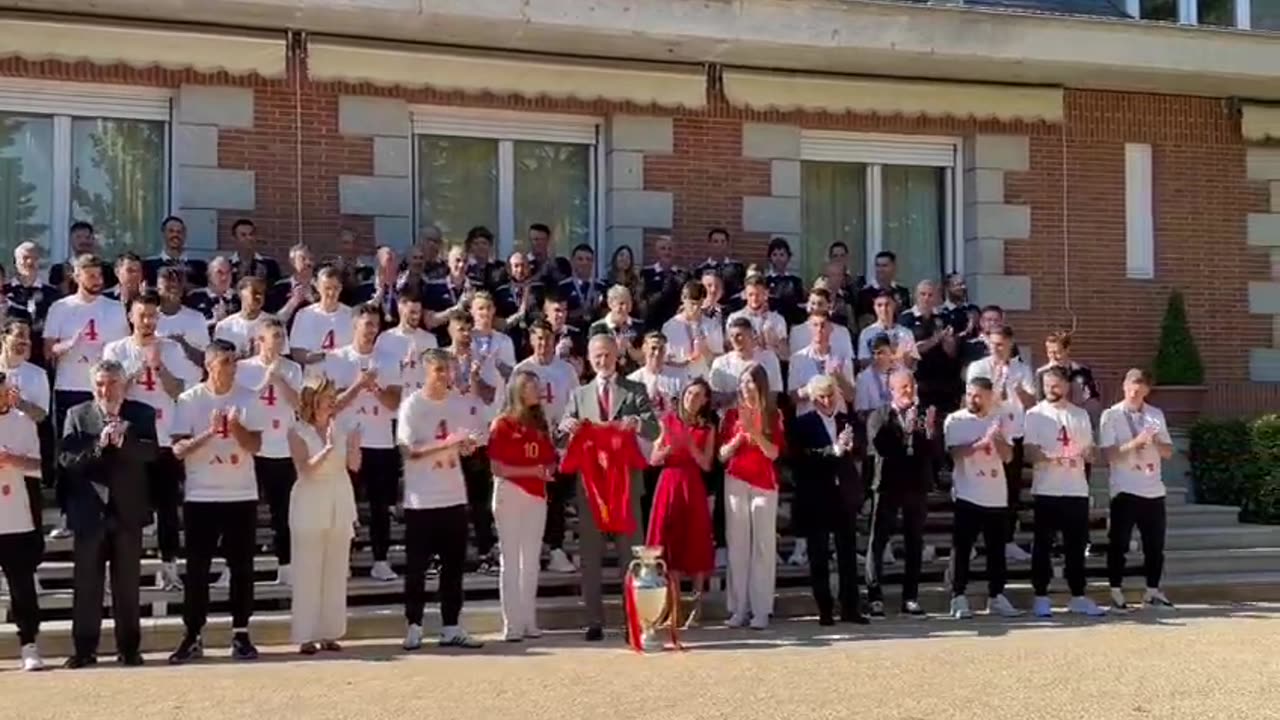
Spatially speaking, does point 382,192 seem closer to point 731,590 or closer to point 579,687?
A: point 731,590

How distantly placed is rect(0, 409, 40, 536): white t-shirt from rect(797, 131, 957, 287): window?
853cm

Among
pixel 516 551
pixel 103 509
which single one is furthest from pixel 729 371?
pixel 103 509

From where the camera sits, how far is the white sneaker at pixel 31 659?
917 centimetres

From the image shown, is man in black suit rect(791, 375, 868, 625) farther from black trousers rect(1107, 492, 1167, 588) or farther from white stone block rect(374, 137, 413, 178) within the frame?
white stone block rect(374, 137, 413, 178)

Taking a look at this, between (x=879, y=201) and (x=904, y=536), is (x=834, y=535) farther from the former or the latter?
(x=879, y=201)

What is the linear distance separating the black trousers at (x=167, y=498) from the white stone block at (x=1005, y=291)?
8.81m

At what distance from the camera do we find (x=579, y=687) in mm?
8398

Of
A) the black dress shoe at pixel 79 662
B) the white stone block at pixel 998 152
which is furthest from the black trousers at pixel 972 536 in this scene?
the black dress shoe at pixel 79 662

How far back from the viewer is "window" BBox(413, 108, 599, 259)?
1476 cm

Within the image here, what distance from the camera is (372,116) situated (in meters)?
14.2

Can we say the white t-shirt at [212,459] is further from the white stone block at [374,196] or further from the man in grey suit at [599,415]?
the white stone block at [374,196]

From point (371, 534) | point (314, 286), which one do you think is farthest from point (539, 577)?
point (314, 286)

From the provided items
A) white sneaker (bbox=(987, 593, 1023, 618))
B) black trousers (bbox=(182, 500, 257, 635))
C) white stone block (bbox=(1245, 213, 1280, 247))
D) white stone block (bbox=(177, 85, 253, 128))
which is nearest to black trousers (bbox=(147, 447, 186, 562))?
black trousers (bbox=(182, 500, 257, 635))

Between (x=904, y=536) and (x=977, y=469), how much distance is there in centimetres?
74
